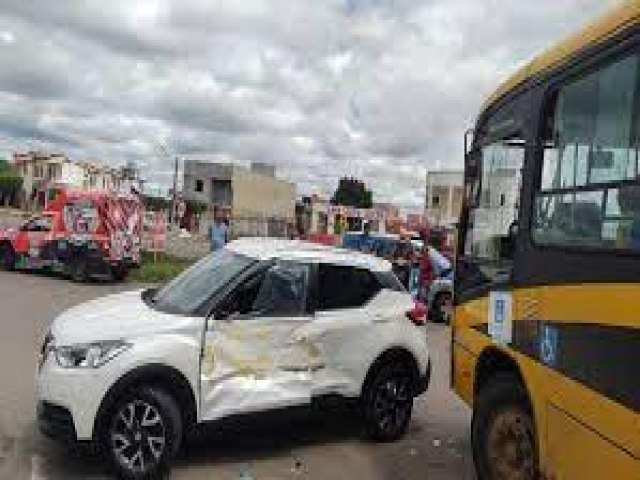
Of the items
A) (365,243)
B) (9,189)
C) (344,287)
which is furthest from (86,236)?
(9,189)

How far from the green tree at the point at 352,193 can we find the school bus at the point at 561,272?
4267 inches

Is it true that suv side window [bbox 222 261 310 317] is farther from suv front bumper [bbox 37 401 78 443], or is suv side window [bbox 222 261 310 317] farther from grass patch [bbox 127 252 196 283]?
grass patch [bbox 127 252 196 283]

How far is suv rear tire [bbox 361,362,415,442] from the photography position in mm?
9172

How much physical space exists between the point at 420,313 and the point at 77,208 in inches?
678

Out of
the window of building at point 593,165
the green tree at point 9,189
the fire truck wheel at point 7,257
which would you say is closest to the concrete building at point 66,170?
the green tree at point 9,189

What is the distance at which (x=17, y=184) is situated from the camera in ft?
282

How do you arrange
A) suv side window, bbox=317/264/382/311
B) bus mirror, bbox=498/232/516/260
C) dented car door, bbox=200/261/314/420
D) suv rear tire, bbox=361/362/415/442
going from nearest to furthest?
bus mirror, bbox=498/232/516/260, dented car door, bbox=200/261/314/420, suv side window, bbox=317/264/382/311, suv rear tire, bbox=361/362/415/442

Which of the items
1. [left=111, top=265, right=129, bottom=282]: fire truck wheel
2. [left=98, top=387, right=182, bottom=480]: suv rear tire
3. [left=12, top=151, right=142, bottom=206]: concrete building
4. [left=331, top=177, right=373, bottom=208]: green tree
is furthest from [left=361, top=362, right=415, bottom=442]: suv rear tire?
[left=331, top=177, right=373, bottom=208]: green tree

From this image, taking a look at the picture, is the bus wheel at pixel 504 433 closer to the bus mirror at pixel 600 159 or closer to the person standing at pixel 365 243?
the bus mirror at pixel 600 159

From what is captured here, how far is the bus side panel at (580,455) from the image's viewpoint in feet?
16.9

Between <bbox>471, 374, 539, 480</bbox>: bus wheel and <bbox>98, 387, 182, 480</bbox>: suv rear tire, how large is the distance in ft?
7.27

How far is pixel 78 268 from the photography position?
25375 millimetres

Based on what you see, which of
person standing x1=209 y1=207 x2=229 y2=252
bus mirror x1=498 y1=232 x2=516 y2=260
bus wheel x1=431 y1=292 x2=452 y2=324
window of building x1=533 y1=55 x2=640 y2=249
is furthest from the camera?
person standing x1=209 y1=207 x2=229 y2=252

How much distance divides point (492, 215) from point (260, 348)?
210 cm
